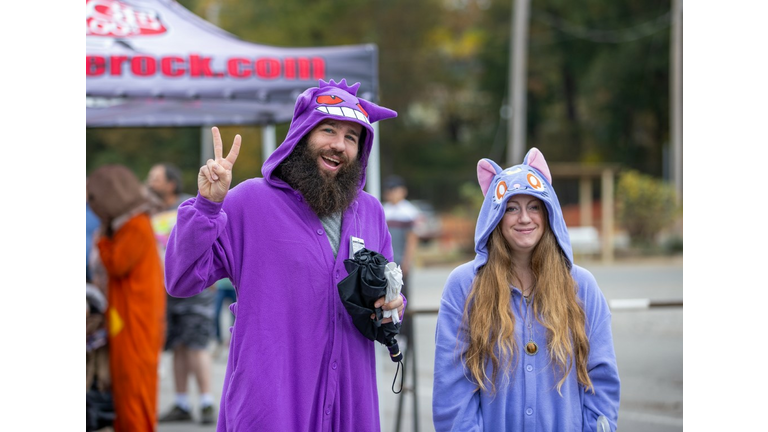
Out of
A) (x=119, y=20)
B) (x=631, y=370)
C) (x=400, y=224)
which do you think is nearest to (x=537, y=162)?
(x=119, y=20)

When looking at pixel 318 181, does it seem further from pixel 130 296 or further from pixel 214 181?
pixel 130 296

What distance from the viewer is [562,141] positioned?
43594 mm

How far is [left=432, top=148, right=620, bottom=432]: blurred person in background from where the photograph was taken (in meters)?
3.15

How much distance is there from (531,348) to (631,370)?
20.2 feet

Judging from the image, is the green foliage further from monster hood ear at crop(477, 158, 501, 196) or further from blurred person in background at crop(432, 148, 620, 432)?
blurred person in background at crop(432, 148, 620, 432)

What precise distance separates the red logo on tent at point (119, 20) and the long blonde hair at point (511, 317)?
3185 mm

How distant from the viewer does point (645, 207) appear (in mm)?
23562

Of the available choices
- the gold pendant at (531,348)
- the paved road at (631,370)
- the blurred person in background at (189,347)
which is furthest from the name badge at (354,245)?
the blurred person in background at (189,347)

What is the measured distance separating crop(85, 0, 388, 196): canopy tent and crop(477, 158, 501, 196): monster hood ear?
6.89 ft

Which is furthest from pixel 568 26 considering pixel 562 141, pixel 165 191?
pixel 165 191

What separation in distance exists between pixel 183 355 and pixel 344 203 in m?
4.11

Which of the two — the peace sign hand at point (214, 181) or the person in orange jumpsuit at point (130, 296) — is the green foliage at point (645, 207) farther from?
the peace sign hand at point (214, 181)

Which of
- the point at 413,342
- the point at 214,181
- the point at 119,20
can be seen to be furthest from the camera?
the point at 413,342
